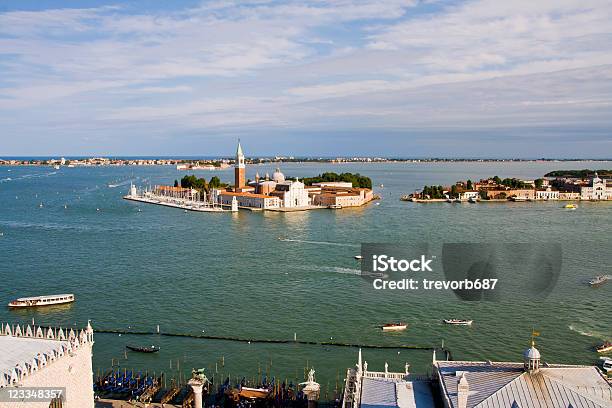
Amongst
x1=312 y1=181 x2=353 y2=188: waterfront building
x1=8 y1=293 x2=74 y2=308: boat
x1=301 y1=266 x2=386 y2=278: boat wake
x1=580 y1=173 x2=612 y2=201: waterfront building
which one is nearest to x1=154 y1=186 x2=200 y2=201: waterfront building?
x1=312 y1=181 x2=353 y2=188: waterfront building

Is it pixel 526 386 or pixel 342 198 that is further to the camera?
pixel 342 198

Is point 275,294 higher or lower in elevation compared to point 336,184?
lower

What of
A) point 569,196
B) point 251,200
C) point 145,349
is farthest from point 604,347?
point 569,196

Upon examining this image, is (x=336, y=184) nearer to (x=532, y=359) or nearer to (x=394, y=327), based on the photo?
(x=394, y=327)

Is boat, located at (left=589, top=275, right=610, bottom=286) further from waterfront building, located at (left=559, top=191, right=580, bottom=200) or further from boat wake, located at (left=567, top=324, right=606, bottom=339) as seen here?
waterfront building, located at (left=559, top=191, right=580, bottom=200)

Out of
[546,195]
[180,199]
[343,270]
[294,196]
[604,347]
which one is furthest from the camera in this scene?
[546,195]
